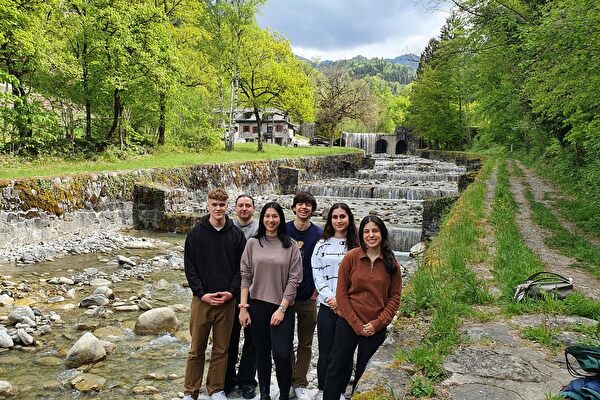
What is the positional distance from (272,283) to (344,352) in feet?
2.78

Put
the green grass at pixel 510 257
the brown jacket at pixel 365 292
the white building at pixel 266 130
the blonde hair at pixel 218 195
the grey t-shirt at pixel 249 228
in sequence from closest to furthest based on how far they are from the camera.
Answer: the brown jacket at pixel 365 292 → the blonde hair at pixel 218 195 → the grey t-shirt at pixel 249 228 → the green grass at pixel 510 257 → the white building at pixel 266 130

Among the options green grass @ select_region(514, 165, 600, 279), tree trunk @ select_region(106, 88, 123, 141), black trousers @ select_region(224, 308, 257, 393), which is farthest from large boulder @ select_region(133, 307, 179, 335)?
tree trunk @ select_region(106, 88, 123, 141)

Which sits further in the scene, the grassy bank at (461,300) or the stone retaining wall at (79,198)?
the stone retaining wall at (79,198)

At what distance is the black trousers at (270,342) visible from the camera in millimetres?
3872

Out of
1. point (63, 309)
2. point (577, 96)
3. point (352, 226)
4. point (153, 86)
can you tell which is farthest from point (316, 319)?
point (153, 86)

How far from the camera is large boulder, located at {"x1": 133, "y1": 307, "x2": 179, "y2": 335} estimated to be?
6586 mm

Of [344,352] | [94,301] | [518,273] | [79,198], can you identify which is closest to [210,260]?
[344,352]

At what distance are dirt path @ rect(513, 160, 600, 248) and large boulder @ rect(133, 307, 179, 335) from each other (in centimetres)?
812

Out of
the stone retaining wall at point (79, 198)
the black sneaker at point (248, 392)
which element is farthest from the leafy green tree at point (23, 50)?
the black sneaker at point (248, 392)

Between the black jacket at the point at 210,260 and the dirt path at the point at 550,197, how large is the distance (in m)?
7.87

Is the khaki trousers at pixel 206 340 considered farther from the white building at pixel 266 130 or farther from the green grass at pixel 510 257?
the white building at pixel 266 130

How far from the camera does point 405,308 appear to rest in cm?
498

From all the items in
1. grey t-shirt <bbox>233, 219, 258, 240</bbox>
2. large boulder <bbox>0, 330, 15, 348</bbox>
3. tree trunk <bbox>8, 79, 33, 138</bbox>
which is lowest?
large boulder <bbox>0, 330, 15, 348</bbox>

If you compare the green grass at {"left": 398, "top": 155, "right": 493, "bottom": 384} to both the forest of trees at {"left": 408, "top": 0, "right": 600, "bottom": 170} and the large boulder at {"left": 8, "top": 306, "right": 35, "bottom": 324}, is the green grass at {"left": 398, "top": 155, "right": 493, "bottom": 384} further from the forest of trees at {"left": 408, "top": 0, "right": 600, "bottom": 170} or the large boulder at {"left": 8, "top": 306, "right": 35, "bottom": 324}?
the large boulder at {"left": 8, "top": 306, "right": 35, "bottom": 324}
